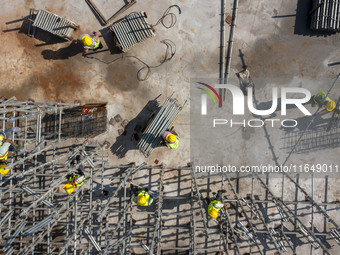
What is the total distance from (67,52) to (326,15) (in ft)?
62.2

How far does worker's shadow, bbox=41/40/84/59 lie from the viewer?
19.4 meters

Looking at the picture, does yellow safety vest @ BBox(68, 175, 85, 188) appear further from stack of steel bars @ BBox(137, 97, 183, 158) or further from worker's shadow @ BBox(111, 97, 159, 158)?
stack of steel bars @ BBox(137, 97, 183, 158)

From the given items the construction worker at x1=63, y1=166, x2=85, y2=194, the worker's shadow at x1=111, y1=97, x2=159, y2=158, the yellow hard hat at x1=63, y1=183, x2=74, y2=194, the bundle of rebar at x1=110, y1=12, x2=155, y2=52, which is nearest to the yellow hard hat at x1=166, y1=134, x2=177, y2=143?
the worker's shadow at x1=111, y1=97, x2=159, y2=158

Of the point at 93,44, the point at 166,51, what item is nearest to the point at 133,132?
the point at 166,51

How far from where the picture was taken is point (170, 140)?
56.5ft

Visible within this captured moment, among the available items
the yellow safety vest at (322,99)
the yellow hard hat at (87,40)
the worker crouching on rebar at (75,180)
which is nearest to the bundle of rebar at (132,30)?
the yellow hard hat at (87,40)

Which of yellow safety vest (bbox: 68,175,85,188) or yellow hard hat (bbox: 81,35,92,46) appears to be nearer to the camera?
yellow safety vest (bbox: 68,175,85,188)

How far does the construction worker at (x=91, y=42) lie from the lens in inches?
683

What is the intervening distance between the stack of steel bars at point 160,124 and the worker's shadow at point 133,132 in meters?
1.24

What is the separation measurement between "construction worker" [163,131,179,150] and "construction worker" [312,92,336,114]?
1074 centimetres

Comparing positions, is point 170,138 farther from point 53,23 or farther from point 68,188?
point 53,23

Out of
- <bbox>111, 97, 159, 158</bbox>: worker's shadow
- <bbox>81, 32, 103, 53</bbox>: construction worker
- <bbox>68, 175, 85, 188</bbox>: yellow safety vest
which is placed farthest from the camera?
<bbox>111, 97, 159, 158</bbox>: worker's shadow

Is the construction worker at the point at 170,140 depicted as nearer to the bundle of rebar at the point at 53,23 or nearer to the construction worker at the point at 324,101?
the bundle of rebar at the point at 53,23

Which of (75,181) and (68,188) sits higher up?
(75,181)
